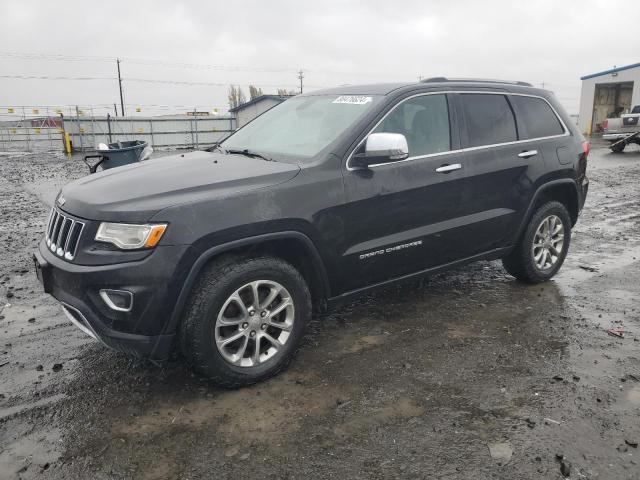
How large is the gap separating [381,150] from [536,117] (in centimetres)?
224

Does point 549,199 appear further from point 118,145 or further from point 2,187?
point 2,187

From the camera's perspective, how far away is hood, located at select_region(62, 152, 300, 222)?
9.34 feet

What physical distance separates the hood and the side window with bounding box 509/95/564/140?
2528 mm

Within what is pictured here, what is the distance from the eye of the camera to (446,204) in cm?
396

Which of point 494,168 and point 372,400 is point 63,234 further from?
point 494,168

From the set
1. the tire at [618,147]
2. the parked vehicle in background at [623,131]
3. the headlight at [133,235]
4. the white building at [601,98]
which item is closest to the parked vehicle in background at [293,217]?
the headlight at [133,235]

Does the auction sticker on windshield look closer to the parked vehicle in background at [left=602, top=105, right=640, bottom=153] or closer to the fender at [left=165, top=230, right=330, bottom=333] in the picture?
the fender at [left=165, top=230, right=330, bottom=333]

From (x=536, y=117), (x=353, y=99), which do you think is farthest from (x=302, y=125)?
(x=536, y=117)

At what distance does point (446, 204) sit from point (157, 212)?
2.20 meters

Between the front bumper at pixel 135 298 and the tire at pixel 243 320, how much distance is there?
16 cm

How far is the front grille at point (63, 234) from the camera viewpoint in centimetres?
295

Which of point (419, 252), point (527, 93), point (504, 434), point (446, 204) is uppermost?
point (527, 93)

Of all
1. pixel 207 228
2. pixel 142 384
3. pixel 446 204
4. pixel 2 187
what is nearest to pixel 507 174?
pixel 446 204

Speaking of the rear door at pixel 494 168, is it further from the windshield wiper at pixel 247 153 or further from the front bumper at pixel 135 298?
the front bumper at pixel 135 298
